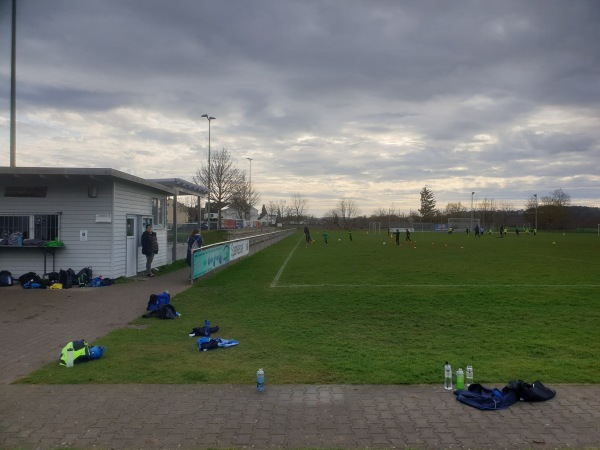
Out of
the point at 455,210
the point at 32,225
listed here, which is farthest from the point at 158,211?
the point at 455,210

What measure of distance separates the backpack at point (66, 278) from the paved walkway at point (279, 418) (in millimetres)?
8615

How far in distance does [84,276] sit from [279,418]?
12001 mm

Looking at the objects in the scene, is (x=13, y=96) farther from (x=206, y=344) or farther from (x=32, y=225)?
(x=206, y=344)

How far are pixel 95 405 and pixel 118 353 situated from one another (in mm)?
2183

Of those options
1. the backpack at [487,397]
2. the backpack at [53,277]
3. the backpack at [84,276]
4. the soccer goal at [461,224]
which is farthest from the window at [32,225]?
the soccer goal at [461,224]

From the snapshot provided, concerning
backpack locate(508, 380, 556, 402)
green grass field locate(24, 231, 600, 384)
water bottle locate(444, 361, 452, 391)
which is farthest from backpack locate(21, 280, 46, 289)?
backpack locate(508, 380, 556, 402)

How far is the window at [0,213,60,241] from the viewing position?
15.8m

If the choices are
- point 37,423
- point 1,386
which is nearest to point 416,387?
point 37,423

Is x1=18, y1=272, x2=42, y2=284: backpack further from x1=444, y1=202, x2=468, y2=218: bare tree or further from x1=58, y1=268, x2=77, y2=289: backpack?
x1=444, y1=202, x2=468, y2=218: bare tree

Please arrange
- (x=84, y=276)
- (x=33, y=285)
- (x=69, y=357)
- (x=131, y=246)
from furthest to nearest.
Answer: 1. (x=131, y=246)
2. (x=84, y=276)
3. (x=33, y=285)
4. (x=69, y=357)

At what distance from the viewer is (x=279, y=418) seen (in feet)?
16.2

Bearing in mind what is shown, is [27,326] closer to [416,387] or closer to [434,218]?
[416,387]

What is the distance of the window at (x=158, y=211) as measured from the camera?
20816 mm

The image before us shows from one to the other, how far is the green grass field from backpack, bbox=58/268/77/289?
12.1 ft
